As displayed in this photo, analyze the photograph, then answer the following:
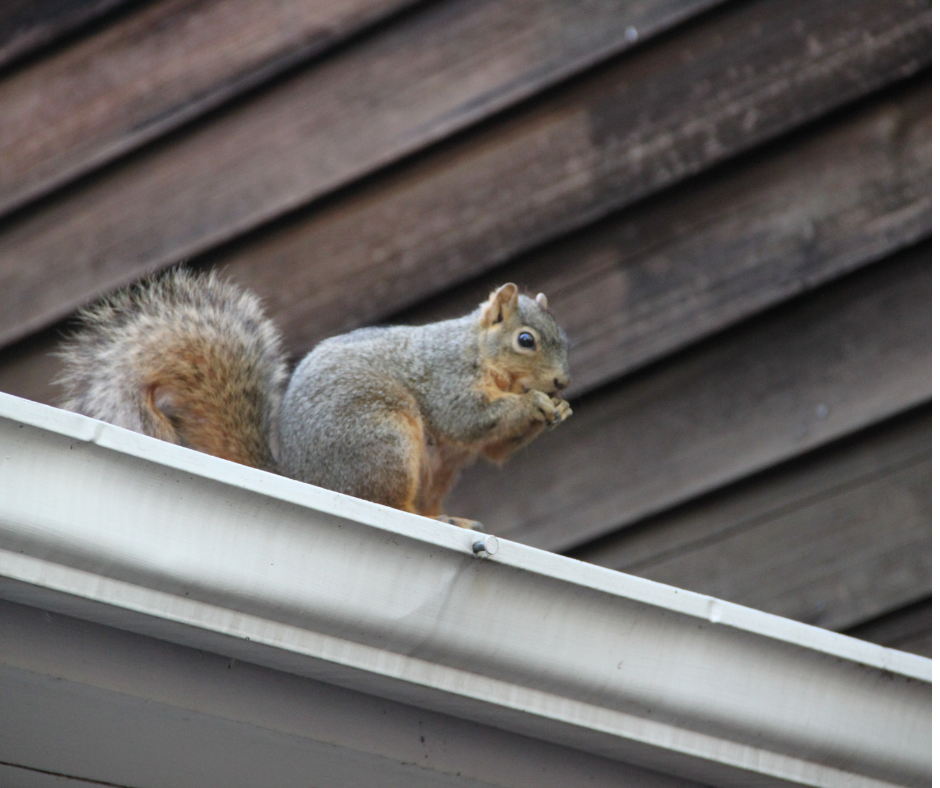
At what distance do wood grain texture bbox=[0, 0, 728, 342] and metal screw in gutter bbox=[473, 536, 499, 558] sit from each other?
0.87 m

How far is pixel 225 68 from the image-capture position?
1511 millimetres

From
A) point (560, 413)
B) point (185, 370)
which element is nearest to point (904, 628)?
point (560, 413)

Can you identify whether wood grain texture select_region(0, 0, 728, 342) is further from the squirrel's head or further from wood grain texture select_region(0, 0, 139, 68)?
the squirrel's head

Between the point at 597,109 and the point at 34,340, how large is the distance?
914 millimetres

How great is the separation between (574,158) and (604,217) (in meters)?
0.10

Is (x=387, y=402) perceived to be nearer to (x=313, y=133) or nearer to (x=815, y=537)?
(x=313, y=133)

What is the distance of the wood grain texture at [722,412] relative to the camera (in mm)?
1528

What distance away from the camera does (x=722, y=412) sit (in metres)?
1.54

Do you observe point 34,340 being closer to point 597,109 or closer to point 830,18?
point 597,109

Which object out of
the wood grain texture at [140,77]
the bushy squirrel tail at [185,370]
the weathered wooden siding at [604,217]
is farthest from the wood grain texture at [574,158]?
the bushy squirrel tail at [185,370]

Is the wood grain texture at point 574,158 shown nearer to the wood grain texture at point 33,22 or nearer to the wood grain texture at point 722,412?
the wood grain texture at point 722,412

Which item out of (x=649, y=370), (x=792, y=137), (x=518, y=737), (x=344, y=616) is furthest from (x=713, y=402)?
(x=344, y=616)

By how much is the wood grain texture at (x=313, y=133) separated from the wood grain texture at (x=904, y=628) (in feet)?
3.14

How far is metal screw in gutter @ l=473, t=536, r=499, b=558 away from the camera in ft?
2.56
